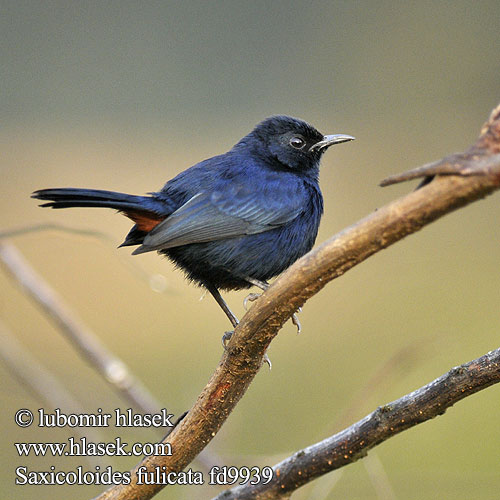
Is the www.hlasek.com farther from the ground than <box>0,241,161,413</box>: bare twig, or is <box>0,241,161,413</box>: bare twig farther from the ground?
<box>0,241,161,413</box>: bare twig

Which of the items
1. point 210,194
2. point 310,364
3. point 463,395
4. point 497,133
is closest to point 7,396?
point 310,364

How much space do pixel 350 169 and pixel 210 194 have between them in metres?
5.11

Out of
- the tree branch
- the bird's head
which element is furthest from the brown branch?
the bird's head

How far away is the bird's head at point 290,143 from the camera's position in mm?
3831

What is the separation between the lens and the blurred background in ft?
23.8

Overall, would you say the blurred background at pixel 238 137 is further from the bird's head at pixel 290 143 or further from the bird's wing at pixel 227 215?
the bird's wing at pixel 227 215

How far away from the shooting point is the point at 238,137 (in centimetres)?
797

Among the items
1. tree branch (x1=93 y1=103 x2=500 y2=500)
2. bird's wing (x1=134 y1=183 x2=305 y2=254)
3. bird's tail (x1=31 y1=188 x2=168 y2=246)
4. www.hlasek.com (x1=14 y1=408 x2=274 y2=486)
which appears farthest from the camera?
bird's wing (x1=134 y1=183 x2=305 y2=254)

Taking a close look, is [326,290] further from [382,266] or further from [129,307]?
[129,307]

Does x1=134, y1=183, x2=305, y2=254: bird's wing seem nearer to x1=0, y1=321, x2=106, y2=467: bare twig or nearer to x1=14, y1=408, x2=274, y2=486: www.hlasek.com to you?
x1=14, y1=408, x2=274, y2=486: www.hlasek.com

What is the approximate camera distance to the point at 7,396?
285 inches

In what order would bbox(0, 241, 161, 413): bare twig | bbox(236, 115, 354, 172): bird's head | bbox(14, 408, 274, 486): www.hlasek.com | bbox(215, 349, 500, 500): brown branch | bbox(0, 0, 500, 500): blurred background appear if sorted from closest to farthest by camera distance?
1. bbox(215, 349, 500, 500): brown branch
2. bbox(14, 408, 274, 486): www.hlasek.com
3. bbox(0, 241, 161, 413): bare twig
4. bbox(236, 115, 354, 172): bird's head
5. bbox(0, 0, 500, 500): blurred background

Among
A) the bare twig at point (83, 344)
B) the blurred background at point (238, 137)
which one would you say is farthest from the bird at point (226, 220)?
the blurred background at point (238, 137)

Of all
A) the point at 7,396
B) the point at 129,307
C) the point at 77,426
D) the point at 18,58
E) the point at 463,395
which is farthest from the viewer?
the point at 18,58
